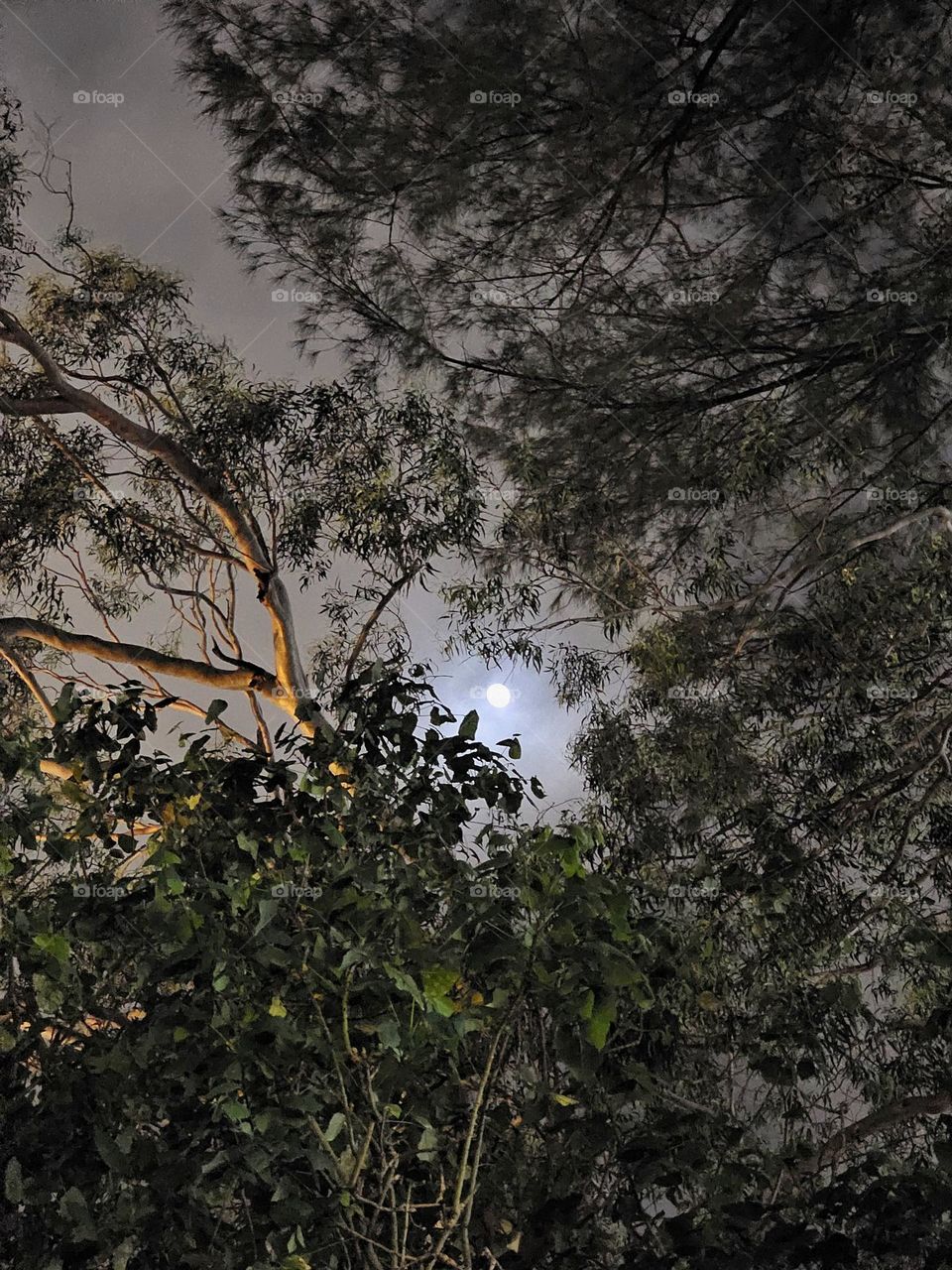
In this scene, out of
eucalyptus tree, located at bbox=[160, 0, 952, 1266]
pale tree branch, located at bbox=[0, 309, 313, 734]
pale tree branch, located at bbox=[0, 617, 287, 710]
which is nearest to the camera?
eucalyptus tree, located at bbox=[160, 0, 952, 1266]

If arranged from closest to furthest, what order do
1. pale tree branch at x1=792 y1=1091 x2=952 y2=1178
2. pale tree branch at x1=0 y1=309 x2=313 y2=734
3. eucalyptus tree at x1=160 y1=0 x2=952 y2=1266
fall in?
pale tree branch at x1=792 y1=1091 x2=952 y2=1178 < eucalyptus tree at x1=160 y1=0 x2=952 y2=1266 < pale tree branch at x1=0 y1=309 x2=313 y2=734

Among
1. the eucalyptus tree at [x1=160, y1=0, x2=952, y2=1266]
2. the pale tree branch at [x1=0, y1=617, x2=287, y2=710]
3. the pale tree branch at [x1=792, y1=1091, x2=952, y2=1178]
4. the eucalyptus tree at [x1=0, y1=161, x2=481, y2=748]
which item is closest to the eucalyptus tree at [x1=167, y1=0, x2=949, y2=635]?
the eucalyptus tree at [x1=160, y1=0, x2=952, y2=1266]

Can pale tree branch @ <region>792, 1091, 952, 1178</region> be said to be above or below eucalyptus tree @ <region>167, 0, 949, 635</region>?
below

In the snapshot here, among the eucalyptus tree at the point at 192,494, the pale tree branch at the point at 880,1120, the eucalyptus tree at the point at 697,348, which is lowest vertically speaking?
the pale tree branch at the point at 880,1120

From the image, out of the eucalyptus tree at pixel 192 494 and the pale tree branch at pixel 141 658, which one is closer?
the pale tree branch at pixel 141 658

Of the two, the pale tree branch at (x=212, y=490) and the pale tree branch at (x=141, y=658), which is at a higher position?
the pale tree branch at (x=212, y=490)

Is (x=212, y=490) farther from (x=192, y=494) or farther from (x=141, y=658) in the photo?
(x=141, y=658)

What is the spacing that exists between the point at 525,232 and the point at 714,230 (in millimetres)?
715

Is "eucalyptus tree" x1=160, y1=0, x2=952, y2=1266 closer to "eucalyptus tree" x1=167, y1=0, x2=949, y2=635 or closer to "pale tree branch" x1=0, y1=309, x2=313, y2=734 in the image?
"eucalyptus tree" x1=167, y1=0, x2=949, y2=635

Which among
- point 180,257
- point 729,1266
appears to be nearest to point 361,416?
point 180,257

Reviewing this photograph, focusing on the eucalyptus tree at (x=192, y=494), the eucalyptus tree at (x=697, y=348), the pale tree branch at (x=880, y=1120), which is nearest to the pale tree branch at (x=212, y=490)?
the eucalyptus tree at (x=192, y=494)

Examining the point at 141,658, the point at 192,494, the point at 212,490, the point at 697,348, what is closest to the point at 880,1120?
the point at 697,348

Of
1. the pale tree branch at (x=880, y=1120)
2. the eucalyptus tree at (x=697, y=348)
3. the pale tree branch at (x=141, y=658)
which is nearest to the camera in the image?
the pale tree branch at (x=880, y=1120)

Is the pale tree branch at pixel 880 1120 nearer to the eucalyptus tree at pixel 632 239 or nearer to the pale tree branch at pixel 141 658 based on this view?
the eucalyptus tree at pixel 632 239
